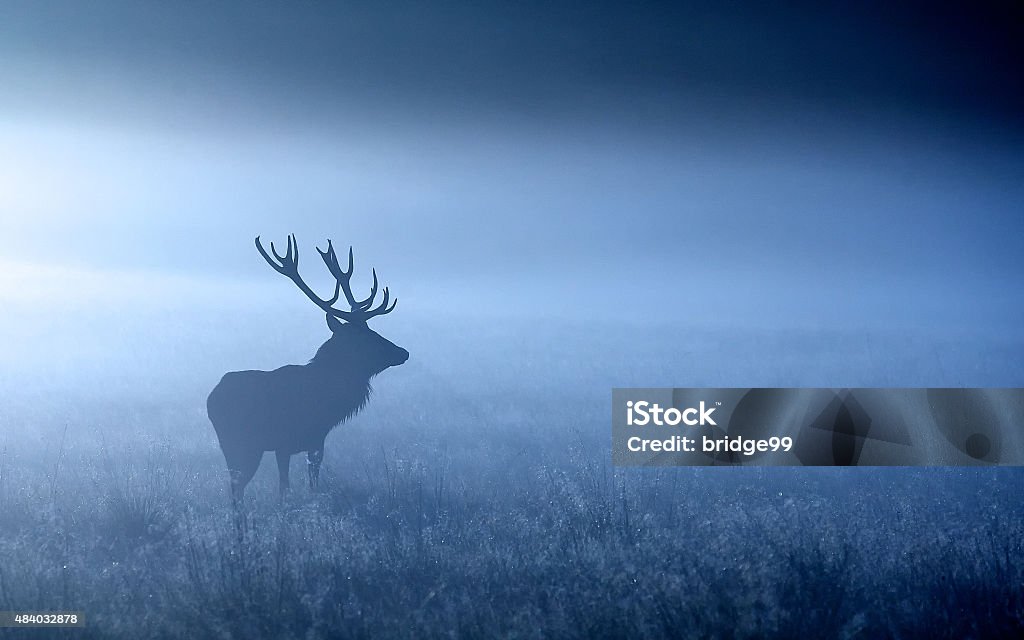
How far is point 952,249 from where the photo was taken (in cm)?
379

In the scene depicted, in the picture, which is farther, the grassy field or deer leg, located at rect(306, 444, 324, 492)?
deer leg, located at rect(306, 444, 324, 492)

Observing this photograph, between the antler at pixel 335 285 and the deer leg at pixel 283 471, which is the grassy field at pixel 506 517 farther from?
the antler at pixel 335 285

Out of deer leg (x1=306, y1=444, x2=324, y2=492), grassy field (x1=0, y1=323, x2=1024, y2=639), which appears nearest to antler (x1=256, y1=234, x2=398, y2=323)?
grassy field (x1=0, y1=323, x2=1024, y2=639)

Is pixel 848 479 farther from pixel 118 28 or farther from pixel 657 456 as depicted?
pixel 118 28

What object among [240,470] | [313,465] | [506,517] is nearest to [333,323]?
[313,465]

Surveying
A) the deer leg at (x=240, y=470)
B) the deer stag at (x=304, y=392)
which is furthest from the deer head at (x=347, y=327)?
the deer leg at (x=240, y=470)

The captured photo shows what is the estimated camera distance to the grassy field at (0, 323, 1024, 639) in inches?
120

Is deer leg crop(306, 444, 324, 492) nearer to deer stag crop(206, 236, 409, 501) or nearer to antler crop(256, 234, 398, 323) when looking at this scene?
deer stag crop(206, 236, 409, 501)

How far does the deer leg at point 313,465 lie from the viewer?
350cm

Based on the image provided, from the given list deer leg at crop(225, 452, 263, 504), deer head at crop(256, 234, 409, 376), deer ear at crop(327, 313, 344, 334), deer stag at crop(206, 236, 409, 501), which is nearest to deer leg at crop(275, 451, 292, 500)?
deer stag at crop(206, 236, 409, 501)

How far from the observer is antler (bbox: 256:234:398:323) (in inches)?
138

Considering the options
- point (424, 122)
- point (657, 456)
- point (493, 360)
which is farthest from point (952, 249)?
point (424, 122)

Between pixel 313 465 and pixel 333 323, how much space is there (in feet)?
2.16

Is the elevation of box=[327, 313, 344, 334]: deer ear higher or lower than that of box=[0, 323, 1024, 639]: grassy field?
higher
